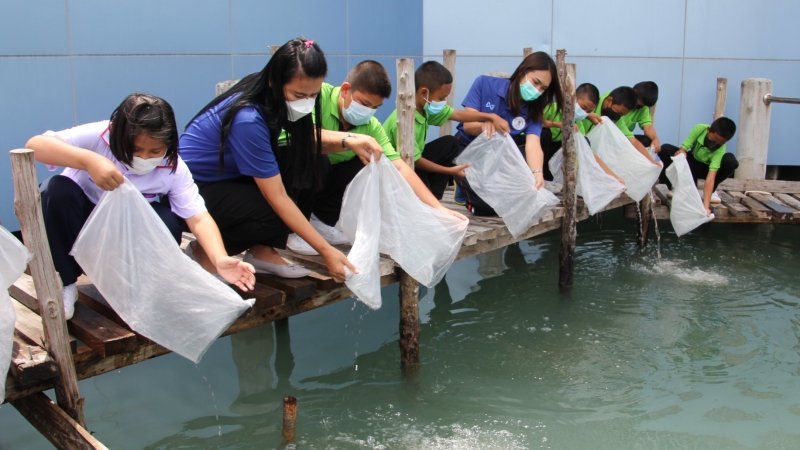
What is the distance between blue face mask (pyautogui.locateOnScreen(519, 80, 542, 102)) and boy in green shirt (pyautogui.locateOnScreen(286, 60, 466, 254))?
4.89 ft

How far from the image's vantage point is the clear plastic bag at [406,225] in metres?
3.78

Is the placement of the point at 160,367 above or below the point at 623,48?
below

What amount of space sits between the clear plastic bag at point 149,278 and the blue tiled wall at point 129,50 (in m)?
2.66

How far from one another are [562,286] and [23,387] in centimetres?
451

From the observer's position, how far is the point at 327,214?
4230 mm

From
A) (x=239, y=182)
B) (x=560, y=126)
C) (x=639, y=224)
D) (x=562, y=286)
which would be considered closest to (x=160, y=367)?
(x=239, y=182)

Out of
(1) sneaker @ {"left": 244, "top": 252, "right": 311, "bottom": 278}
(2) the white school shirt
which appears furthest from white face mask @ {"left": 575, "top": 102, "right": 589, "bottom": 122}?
(2) the white school shirt

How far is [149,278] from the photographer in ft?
9.20

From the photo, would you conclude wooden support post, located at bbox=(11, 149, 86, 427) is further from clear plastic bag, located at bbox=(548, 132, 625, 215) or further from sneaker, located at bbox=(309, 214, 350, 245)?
→ clear plastic bag, located at bbox=(548, 132, 625, 215)

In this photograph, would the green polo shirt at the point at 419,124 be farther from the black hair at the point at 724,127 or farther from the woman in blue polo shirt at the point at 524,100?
the black hair at the point at 724,127

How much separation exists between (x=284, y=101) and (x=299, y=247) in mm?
1082

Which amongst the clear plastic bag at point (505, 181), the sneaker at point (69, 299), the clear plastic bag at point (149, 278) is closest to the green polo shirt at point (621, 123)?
the clear plastic bag at point (505, 181)

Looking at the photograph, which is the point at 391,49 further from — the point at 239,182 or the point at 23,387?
the point at 23,387

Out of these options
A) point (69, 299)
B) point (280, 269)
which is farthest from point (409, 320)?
point (69, 299)
